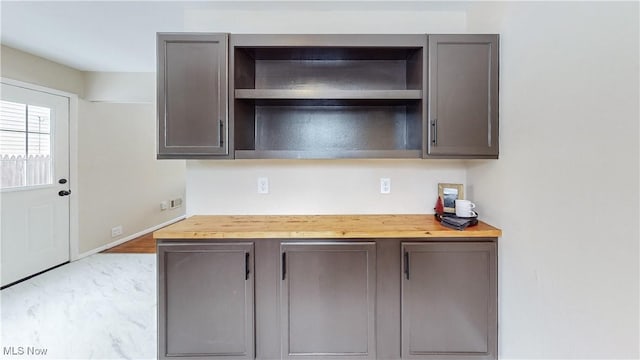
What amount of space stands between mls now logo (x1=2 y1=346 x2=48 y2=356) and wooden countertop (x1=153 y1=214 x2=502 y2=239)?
4.34 feet

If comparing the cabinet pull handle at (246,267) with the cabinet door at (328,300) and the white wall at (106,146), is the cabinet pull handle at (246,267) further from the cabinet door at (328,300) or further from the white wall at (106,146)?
the white wall at (106,146)

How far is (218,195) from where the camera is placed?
209cm

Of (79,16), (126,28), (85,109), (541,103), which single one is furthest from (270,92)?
(85,109)

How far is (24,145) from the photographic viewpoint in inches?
113

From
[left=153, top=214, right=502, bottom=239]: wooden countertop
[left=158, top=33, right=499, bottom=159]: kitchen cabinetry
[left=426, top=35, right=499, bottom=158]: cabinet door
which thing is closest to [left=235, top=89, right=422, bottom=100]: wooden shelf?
[left=158, top=33, right=499, bottom=159]: kitchen cabinetry

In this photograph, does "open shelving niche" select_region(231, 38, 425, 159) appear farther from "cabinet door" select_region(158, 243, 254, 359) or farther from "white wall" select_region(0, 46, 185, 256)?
"white wall" select_region(0, 46, 185, 256)

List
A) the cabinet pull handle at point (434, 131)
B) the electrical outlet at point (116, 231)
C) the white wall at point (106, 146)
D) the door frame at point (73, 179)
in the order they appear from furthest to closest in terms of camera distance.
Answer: the electrical outlet at point (116, 231), the door frame at point (73, 179), the white wall at point (106, 146), the cabinet pull handle at point (434, 131)

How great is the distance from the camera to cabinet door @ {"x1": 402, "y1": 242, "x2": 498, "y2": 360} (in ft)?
5.40

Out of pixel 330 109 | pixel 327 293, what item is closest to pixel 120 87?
pixel 330 109

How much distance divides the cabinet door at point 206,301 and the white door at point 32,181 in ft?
8.11

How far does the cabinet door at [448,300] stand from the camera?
165cm

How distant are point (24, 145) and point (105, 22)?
1678mm

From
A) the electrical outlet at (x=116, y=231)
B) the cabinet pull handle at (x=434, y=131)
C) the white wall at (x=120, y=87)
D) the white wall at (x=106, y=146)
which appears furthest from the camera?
the electrical outlet at (x=116, y=231)

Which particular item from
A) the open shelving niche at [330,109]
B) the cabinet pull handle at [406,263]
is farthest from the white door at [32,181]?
the cabinet pull handle at [406,263]
